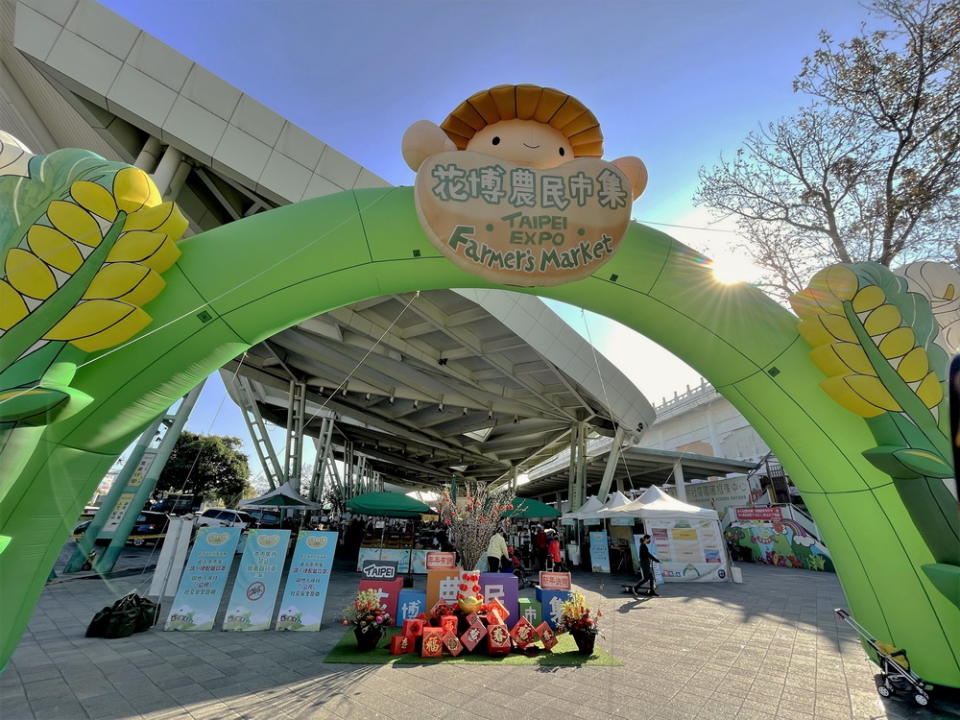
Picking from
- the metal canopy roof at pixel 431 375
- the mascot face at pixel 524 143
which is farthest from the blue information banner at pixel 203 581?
the mascot face at pixel 524 143

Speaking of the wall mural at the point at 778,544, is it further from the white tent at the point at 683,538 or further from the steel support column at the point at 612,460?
the steel support column at the point at 612,460

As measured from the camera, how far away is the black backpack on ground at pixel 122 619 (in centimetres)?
547

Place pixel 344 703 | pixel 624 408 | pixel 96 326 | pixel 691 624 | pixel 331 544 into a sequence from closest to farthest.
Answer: pixel 96 326 < pixel 344 703 < pixel 331 544 < pixel 691 624 < pixel 624 408

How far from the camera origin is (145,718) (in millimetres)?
3326

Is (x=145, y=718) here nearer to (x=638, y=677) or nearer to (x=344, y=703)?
(x=344, y=703)

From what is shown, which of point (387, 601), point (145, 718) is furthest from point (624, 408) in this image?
point (145, 718)

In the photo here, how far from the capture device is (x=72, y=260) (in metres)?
3.14

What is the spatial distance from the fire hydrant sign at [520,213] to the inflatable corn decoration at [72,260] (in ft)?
7.45

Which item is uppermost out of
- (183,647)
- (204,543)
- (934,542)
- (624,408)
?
(624,408)

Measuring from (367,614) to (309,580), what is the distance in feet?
5.34

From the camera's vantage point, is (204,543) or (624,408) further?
(624,408)

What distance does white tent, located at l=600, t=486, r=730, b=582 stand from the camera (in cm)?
1173

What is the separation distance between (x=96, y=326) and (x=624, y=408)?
54.4ft

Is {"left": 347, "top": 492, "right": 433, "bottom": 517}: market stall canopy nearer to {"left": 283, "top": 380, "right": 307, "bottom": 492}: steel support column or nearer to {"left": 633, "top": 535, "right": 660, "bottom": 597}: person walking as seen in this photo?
{"left": 283, "top": 380, "right": 307, "bottom": 492}: steel support column
